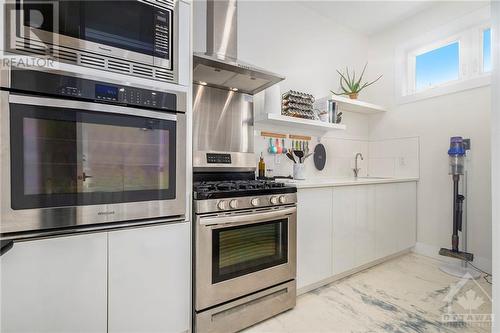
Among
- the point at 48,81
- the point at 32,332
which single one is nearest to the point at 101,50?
the point at 48,81

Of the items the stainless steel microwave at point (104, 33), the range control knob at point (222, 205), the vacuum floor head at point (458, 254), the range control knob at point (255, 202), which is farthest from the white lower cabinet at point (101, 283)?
the vacuum floor head at point (458, 254)

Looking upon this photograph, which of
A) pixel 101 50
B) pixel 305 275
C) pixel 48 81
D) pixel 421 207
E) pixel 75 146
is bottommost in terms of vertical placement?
pixel 305 275

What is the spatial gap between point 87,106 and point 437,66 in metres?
3.80

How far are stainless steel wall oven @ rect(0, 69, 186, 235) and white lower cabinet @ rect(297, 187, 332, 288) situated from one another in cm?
104

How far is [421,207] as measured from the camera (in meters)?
3.04

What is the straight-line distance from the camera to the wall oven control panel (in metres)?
1.04

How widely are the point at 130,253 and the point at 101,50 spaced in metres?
1.06

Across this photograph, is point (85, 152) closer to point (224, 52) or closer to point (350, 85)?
point (224, 52)

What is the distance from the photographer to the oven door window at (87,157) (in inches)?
41.1

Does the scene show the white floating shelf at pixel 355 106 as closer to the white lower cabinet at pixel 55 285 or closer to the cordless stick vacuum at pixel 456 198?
the cordless stick vacuum at pixel 456 198

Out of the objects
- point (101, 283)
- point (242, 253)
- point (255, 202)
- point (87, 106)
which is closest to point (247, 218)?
point (255, 202)

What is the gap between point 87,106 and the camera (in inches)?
46.1

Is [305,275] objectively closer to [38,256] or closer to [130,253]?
[130,253]

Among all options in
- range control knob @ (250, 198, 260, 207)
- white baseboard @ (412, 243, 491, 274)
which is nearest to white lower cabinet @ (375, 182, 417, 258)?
white baseboard @ (412, 243, 491, 274)
